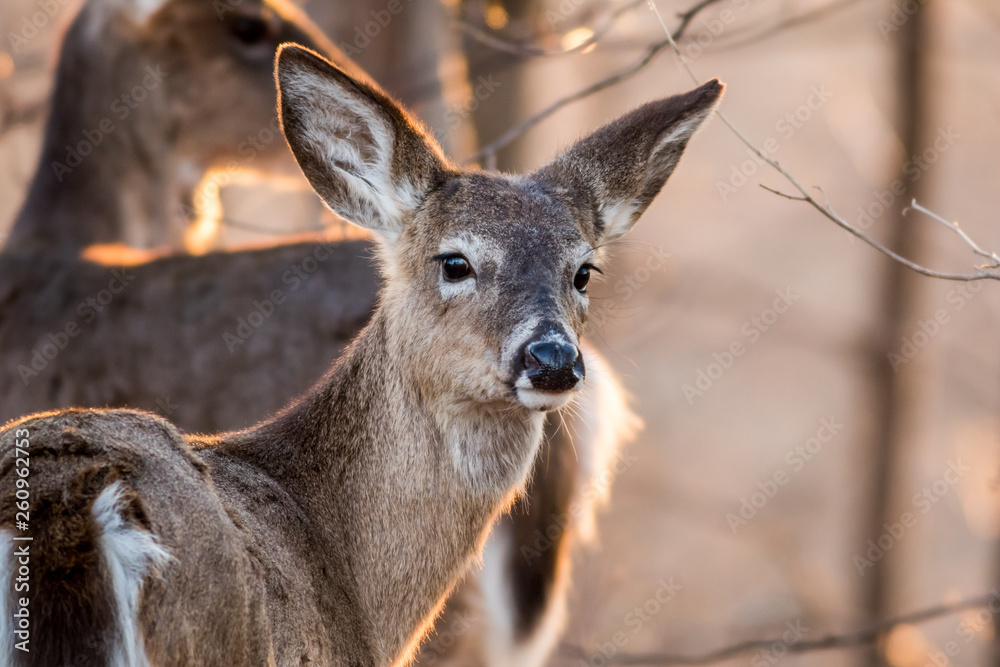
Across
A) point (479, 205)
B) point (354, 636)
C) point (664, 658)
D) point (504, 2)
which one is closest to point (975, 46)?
point (504, 2)

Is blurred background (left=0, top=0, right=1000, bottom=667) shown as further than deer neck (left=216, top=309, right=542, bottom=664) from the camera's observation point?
Yes

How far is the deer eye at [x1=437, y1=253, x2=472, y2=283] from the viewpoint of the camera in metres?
3.79

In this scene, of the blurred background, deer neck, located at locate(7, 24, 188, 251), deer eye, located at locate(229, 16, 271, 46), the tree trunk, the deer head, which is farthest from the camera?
the tree trunk

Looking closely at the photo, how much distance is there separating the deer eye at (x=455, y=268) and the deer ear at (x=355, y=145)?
32 centimetres

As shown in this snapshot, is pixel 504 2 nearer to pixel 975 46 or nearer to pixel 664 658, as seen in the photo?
pixel 664 658

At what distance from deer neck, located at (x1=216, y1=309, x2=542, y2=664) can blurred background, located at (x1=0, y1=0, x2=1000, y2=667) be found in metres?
0.95

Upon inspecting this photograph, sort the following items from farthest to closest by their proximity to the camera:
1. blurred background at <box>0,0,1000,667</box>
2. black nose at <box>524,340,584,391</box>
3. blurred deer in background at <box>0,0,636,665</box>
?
blurred background at <box>0,0,1000,667</box>
blurred deer in background at <box>0,0,636,665</box>
black nose at <box>524,340,584,391</box>

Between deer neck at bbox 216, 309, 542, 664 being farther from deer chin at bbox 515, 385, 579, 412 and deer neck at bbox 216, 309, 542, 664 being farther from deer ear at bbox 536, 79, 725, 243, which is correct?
deer ear at bbox 536, 79, 725, 243

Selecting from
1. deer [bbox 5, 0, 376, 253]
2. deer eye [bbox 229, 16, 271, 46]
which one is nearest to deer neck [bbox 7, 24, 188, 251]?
deer [bbox 5, 0, 376, 253]

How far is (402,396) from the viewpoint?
376 cm

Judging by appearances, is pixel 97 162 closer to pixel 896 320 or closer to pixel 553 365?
pixel 553 365

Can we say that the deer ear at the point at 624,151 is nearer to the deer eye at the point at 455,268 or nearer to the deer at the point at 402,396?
the deer at the point at 402,396

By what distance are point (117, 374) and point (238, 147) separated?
2.12m

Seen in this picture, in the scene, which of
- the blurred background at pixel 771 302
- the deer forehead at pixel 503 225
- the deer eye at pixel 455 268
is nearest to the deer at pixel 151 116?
the blurred background at pixel 771 302
